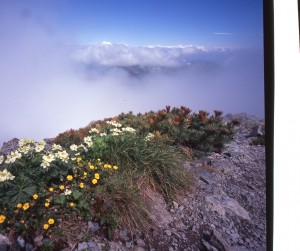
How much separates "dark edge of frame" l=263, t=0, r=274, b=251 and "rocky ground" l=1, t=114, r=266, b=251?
6 centimetres

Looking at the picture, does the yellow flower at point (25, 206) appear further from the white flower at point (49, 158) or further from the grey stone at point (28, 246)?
the white flower at point (49, 158)

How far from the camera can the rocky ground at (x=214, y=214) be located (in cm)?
242

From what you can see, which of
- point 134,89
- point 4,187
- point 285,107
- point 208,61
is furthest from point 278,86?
point 4,187

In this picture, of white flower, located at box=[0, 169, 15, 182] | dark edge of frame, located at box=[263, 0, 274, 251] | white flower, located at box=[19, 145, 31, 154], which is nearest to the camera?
white flower, located at box=[0, 169, 15, 182]

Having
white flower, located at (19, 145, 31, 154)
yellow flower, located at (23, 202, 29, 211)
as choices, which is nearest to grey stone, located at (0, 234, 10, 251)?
Result: yellow flower, located at (23, 202, 29, 211)

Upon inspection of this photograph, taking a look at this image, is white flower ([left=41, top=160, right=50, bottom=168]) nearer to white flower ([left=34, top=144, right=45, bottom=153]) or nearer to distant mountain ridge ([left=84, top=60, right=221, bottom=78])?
white flower ([left=34, top=144, right=45, bottom=153])

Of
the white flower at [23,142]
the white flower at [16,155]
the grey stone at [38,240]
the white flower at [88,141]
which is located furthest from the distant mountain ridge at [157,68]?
the grey stone at [38,240]

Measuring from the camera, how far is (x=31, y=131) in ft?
8.17

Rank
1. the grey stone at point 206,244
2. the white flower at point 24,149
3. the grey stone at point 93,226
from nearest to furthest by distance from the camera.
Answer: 1. the grey stone at point 93,226
2. the white flower at point 24,149
3. the grey stone at point 206,244

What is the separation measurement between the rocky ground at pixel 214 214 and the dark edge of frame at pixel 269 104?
2.2 inches

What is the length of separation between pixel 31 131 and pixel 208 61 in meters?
1.66

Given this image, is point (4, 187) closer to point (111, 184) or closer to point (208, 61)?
point (111, 184)

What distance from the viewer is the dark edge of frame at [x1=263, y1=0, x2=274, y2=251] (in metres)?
2.65

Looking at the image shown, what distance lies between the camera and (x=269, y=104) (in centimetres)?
271
